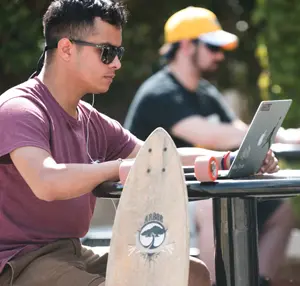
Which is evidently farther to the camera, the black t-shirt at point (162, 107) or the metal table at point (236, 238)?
the black t-shirt at point (162, 107)

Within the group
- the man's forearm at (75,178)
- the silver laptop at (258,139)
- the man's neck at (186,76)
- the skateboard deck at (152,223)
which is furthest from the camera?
the man's neck at (186,76)

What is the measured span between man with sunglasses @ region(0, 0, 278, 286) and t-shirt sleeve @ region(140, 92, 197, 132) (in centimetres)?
175

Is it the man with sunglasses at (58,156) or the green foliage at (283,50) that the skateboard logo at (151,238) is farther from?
the green foliage at (283,50)

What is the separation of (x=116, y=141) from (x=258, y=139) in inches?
27.2

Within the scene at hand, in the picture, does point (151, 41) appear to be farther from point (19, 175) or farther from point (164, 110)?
point (19, 175)

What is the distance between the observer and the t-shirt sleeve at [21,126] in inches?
114

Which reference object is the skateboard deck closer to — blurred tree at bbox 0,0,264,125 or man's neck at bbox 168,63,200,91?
man's neck at bbox 168,63,200,91

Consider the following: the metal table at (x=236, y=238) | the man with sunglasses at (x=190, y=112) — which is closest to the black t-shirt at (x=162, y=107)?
the man with sunglasses at (x=190, y=112)

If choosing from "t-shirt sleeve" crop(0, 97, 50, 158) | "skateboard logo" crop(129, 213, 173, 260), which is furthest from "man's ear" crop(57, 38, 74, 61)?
"skateboard logo" crop(129, 213, 173, 260)

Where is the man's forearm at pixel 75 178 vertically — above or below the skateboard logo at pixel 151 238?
above

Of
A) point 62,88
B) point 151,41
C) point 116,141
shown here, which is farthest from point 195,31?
point 151,41

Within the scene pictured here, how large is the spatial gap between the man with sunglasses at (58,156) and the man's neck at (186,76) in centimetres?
199

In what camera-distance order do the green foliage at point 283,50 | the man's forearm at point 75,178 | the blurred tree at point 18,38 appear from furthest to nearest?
1. the blurred tree at point 18,38
2. the green foliage at point 283,50
3. the man's forearm at point 75,178

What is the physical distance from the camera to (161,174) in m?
2.73
